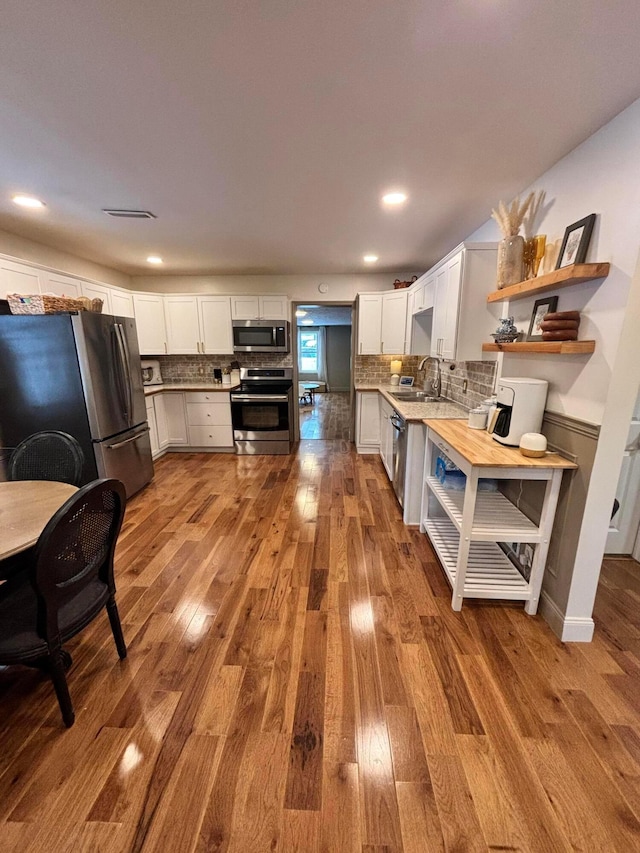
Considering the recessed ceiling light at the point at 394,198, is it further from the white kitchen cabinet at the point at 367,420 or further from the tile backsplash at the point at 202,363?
the tile backsplash at the point at 202,363

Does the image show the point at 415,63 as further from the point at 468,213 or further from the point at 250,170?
the point at 468,213

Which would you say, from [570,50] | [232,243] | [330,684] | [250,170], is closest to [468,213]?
[570,50]

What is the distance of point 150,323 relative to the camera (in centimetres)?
464

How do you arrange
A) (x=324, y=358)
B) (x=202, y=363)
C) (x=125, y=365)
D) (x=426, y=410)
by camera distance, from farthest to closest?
(x=324, y=358) < (x=202, y=363) < (x=125, y=365) < (x=426, y=410)

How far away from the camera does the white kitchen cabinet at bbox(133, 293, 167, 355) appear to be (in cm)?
453

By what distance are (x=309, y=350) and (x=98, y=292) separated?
777cm

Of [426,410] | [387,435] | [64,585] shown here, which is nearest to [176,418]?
[387,435]

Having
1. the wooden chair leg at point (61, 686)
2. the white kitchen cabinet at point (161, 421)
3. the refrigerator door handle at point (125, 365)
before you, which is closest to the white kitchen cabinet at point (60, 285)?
the refrigerator door handle at point (125, 365)

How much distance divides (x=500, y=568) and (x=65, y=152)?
3408mm

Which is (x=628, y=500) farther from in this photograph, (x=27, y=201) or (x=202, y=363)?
(x=202, y=363)

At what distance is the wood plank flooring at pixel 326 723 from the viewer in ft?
3.38

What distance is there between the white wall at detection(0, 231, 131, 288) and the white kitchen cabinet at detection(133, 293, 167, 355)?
487 mm

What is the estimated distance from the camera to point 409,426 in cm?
272

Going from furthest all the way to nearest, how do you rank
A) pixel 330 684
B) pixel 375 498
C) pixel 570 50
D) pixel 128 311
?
pixel 128 311 < pixel 375 498 < pixel 330 684 < pixel 570 50
